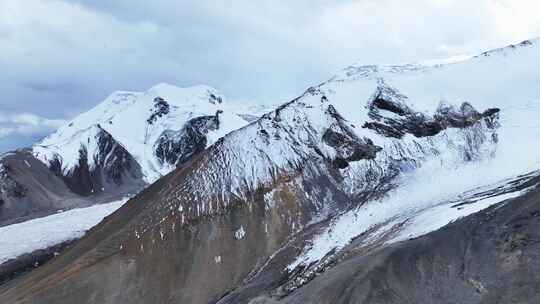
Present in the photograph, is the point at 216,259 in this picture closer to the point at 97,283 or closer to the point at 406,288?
the point at 97,283

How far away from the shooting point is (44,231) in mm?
94438

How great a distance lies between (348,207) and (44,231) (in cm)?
5717

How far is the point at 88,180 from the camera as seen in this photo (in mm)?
150250

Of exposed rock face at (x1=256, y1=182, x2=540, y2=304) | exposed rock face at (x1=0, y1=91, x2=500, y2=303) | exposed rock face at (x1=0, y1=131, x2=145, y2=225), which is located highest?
exposed rock face at (x1=0, y1=131, x2=145, y2=225)

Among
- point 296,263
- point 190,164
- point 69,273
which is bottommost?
point 296,263

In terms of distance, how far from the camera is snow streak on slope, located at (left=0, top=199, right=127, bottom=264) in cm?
8788

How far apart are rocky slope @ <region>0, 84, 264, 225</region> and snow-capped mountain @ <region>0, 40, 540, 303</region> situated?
63.4 meters

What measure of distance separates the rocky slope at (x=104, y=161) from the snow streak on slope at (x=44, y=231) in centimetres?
1384

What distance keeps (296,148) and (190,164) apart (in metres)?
14.4

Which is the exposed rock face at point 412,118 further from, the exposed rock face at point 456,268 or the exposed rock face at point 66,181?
the exposed rock face at point 66,181

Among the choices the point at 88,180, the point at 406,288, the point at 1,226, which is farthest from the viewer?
the point at 88,180

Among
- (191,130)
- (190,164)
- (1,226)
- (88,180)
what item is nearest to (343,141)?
(190,164)

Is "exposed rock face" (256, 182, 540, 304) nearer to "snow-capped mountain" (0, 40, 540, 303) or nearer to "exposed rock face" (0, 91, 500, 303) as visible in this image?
"snow-capped mountain" (0, 40, 540, 303)

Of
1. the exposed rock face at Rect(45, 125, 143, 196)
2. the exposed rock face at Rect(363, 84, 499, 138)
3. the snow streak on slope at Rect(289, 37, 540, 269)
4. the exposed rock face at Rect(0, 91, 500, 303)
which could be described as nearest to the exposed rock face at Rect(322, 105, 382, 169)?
the exposed rock face at Rect(0, 91, 500, 303)
